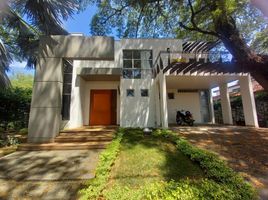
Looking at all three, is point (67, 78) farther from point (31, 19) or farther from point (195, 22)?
point (195, 22)

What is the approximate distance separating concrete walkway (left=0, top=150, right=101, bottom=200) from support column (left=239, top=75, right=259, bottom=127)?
8667mm

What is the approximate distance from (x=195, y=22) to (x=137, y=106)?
586 centimetres

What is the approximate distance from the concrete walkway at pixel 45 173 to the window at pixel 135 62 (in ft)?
22.2

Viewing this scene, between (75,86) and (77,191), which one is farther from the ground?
(75,86)

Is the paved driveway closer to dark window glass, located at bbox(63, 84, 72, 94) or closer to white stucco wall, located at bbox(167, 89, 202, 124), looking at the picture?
white stucco wall, located at bbox(167, 89, 202, 124)

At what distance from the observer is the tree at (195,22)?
5.85 m

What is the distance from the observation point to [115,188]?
3535 mm

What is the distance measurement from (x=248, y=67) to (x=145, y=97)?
22.0 ft

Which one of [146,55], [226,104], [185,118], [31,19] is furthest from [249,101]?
[31,19]

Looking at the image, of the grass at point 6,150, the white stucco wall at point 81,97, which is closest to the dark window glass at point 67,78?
the white stucco wall at point 81,97

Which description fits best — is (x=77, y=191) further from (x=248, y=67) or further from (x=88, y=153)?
(x=248, y=67)

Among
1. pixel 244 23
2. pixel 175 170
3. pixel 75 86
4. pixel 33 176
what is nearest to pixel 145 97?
pixel 75 86

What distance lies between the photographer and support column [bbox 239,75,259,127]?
9766 millimetres

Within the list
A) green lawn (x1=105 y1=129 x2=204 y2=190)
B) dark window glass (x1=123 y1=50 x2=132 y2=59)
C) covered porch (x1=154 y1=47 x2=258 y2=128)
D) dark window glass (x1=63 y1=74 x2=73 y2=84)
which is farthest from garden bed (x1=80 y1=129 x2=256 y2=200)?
dark window glass (x1=123 y1=50 x2=132 y2=59)
